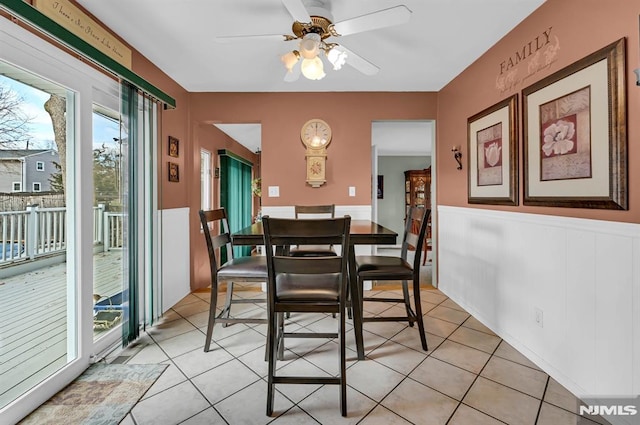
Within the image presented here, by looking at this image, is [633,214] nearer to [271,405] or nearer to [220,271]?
[271,405]

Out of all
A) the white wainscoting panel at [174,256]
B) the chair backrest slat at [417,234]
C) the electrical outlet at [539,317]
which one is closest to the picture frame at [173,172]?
the white wainscoting panel at [174,256]

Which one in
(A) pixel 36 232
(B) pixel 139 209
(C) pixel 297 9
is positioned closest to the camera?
(C) pixel 297 9

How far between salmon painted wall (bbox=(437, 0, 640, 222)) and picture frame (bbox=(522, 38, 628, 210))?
0.04 m

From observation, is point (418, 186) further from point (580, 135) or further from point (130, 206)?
point (130, 206)

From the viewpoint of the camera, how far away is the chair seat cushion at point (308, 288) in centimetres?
160

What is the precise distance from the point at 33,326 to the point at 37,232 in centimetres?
72

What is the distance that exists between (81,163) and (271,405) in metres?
1.82

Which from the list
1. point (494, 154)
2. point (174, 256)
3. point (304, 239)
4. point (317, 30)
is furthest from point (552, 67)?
point (174, 256)

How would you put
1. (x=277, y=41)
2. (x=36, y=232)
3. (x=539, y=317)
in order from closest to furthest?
(x=36, y=232), (x=539, y=317), (x=277, y=41)

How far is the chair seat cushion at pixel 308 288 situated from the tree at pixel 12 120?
1552 mm

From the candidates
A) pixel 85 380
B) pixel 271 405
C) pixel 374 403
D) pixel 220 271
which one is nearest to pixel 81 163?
pixel 220 271

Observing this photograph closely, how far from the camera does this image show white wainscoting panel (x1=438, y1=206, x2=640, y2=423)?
4.68ft

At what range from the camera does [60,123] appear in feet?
6.00

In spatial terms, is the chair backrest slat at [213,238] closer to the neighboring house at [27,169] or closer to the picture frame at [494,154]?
the neighboring house at [27,169]
